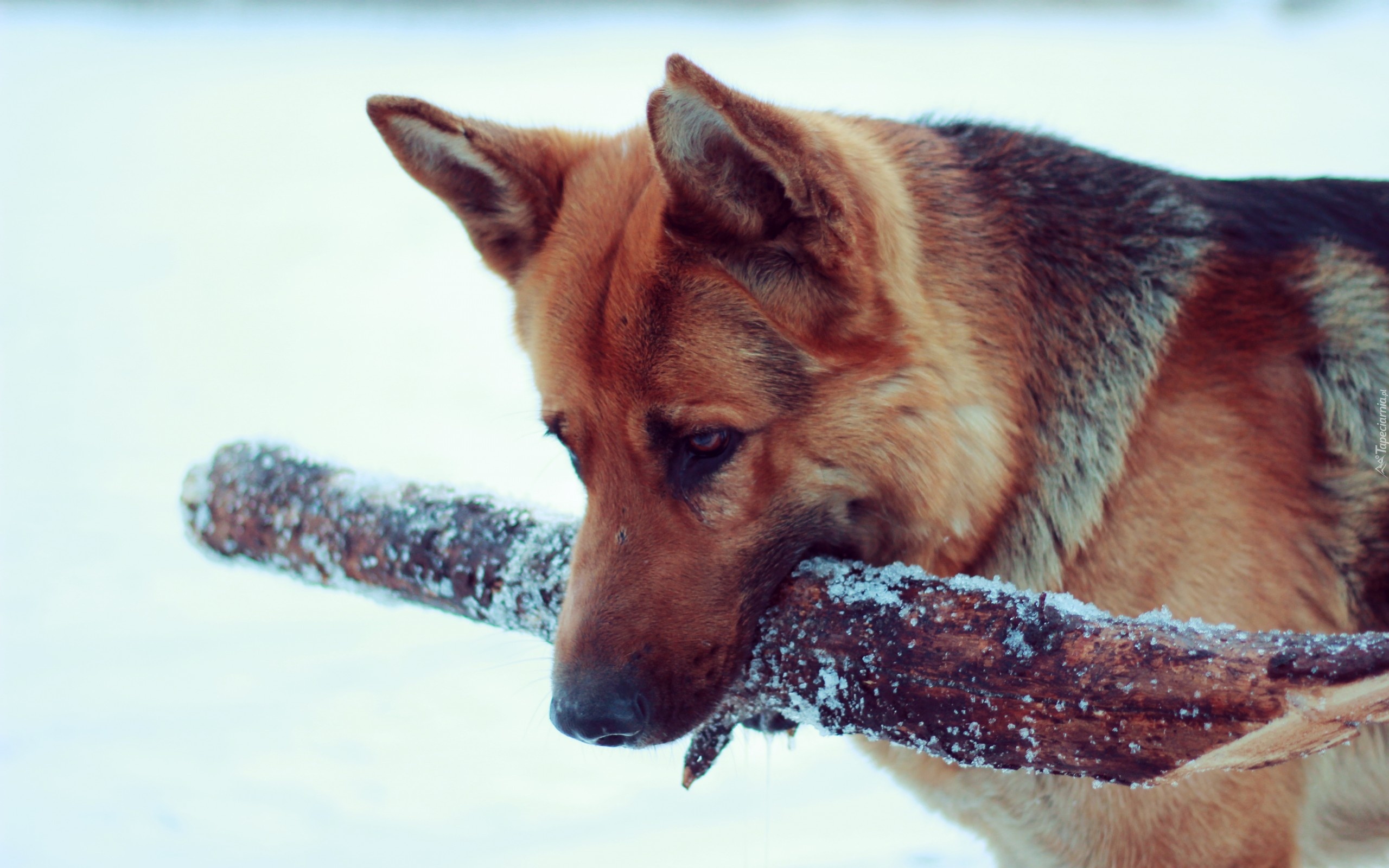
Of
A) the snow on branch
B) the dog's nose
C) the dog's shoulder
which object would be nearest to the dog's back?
the dog's shoulder

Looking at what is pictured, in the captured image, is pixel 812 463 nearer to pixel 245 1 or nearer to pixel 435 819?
pixel 435 819

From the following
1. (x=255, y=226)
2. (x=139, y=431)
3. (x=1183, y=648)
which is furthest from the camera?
(x=255, y=226)

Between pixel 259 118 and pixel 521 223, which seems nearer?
pixel 521 223

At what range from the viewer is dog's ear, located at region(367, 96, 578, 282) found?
2.62 m

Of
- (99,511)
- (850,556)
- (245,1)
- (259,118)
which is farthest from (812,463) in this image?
(245,1)

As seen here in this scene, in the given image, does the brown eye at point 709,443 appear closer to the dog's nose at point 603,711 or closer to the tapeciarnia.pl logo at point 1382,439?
the dog's nose at point 603,711

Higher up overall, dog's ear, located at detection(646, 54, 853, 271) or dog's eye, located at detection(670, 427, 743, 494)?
dog's ear, located at detection(646, 54, 853, 271)

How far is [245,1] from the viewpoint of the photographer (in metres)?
19.1

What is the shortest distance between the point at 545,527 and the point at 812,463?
847mm

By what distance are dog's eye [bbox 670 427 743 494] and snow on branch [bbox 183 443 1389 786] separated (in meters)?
0.32

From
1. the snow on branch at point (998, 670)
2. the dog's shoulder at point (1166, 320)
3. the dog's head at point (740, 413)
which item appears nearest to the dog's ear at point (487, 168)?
the dog's head at point (740, 413)

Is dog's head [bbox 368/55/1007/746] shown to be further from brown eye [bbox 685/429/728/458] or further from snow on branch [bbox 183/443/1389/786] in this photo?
snow on branch [bbox 183/443/1389/786]

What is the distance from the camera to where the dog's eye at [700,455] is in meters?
2.26

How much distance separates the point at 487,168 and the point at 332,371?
18.0 ft
